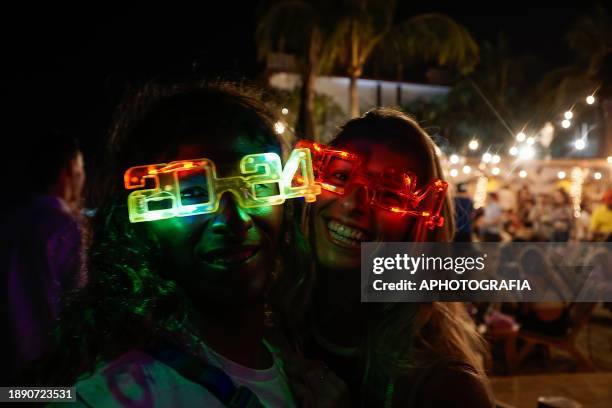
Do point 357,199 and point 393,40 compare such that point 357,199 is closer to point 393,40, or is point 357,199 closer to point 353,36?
→ point 353,36

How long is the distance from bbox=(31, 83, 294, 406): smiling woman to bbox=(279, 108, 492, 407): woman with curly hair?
1.62 ft

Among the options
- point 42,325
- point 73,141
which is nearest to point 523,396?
point 42,325

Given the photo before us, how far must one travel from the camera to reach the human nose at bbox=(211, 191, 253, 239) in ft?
4.22

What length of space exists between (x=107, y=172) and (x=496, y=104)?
24.3 meters

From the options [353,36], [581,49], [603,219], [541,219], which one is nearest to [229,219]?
[603,219]

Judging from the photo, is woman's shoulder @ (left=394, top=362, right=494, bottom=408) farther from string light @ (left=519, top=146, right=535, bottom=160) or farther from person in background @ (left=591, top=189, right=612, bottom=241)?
person in background @ (left=591, top=189, right=612, bottom=241)

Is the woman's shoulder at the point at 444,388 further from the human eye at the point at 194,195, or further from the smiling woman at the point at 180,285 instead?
the human eye at the point at 194,195

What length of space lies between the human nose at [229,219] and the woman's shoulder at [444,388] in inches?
34.4

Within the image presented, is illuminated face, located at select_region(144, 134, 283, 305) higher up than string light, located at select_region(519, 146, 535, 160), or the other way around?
string light, located at select_region(519, 146, 535, 160)

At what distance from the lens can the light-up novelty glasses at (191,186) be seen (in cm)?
128

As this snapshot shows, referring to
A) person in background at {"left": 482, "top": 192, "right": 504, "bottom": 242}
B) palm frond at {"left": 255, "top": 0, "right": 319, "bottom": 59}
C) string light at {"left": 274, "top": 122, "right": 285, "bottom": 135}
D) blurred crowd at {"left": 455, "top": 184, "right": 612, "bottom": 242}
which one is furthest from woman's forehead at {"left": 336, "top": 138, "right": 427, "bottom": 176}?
palm frond at {"left": 255, "top": 0, "right": 319, "bottom": 59}

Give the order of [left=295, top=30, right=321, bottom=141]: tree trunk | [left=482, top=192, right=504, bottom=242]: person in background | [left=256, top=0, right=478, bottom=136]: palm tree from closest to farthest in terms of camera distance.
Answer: [left=482, top=192, right=504, bottom=242]: person in background < [left=295, top=30, right=321, bottom=141]: tree trunk < [left=256, top=0, right=478, bottom=136]: palm tree

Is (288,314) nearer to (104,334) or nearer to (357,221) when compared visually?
(357,221)

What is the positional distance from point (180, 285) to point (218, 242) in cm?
17
